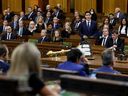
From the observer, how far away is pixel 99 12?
Result: 17516 mm

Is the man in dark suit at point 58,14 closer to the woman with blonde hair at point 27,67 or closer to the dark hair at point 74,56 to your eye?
the dark hair at point 74,56

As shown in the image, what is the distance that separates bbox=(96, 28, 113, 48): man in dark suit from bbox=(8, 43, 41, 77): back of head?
24.9 ft

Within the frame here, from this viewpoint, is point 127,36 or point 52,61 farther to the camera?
point 127,36

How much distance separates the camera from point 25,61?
9.66 ft

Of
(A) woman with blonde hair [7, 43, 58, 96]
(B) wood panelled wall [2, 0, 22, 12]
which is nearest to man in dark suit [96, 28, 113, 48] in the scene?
(A) woman with blonde hair [7, 43, 58, 96]

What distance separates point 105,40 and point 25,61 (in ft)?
27.5

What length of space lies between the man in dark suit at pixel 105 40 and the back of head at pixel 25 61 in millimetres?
7582

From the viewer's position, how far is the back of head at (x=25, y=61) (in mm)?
2947

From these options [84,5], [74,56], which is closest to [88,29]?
[84,5]

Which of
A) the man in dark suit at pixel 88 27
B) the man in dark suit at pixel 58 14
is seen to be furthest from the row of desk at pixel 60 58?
the man in dark suit at pixel 58 14

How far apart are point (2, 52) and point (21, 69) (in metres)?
2.69

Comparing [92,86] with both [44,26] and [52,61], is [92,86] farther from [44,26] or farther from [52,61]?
[44,26]

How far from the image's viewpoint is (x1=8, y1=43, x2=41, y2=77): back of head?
295 centimetres

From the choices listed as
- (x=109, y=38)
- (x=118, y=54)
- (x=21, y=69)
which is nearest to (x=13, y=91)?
(x=21, y=69)
